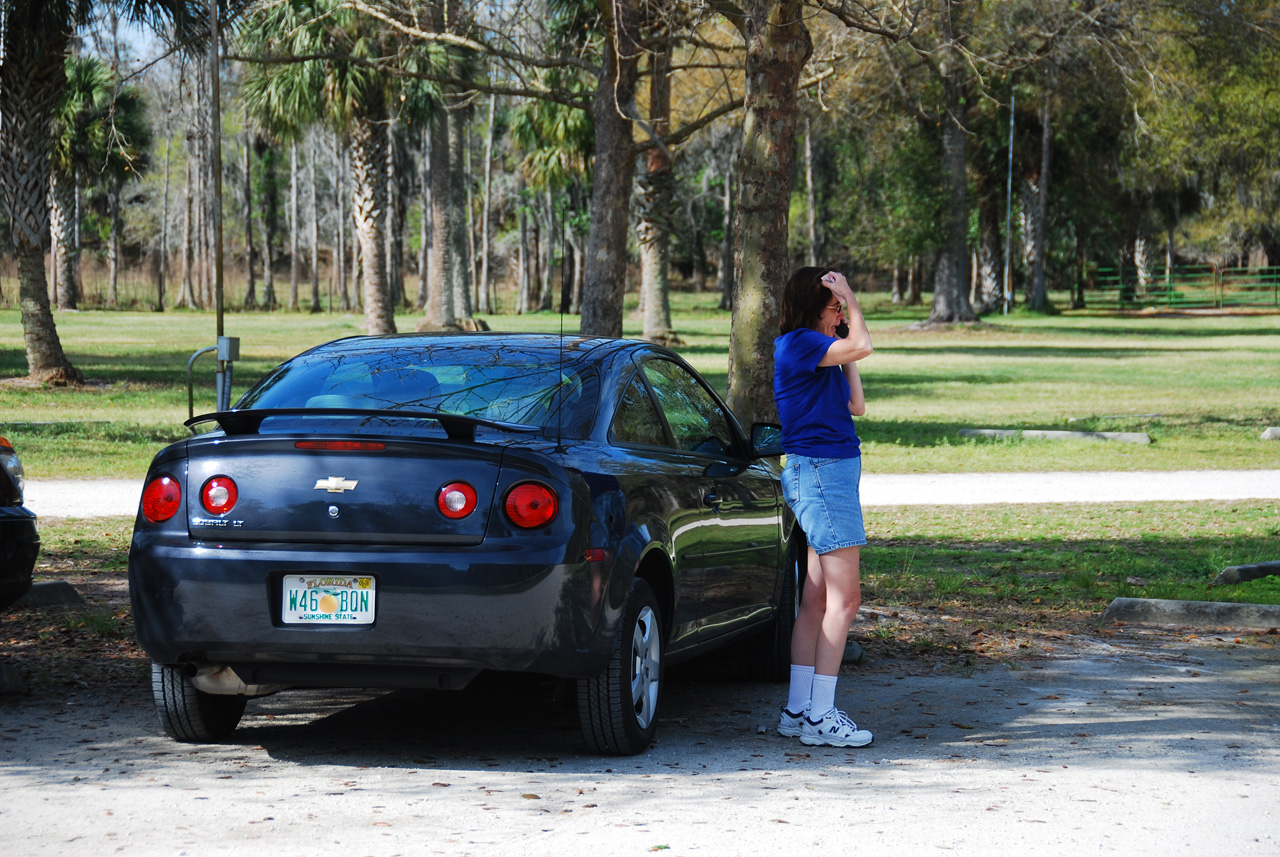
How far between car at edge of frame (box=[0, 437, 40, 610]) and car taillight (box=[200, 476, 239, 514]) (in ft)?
4.61

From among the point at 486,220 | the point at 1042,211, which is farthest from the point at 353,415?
the point at 486,220

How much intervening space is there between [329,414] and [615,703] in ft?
4.77

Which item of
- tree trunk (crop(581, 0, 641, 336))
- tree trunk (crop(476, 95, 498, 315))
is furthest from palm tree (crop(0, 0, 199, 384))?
tree trunk (crop(476, 95, 498, 315))

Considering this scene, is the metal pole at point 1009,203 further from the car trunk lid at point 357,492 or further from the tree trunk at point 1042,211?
the car trunk lid at point 357,492

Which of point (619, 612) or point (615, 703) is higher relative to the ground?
point (619, 612)

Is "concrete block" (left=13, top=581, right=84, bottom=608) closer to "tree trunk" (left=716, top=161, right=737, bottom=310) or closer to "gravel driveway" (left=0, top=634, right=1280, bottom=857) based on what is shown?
"gravel driveway" (left=0, top=634, right=1280, bottom=857)

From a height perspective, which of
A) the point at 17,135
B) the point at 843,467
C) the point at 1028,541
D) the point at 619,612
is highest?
the point at 17,135

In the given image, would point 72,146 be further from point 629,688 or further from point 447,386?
point 629,688

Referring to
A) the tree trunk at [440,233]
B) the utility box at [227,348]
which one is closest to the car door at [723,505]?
the utility box at [227,348]

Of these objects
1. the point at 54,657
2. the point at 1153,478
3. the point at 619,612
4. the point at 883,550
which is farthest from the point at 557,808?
the point at 1153,478

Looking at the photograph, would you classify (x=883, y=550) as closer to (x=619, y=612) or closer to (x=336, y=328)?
(x=619, y=612)

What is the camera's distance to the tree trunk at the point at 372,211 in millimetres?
35594

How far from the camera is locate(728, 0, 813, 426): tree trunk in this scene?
10078mm

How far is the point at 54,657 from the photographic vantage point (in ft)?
24.0
